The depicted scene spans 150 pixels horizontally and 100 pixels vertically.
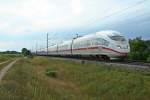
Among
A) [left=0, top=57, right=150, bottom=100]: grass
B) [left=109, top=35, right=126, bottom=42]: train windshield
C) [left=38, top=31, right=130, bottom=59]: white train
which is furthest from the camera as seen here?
[left=109, top=35, right=126, bottom=42]: train windshield

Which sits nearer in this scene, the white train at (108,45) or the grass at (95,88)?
the grass at (95,88)

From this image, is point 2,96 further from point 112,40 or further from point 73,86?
point 112,40

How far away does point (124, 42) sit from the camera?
107ft

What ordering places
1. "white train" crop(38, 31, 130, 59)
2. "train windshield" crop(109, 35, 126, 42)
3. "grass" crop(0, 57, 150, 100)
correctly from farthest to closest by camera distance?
"train windshield" crop(109, 35, 126, 42)
"white train" crop(38, 31, 130, 59)
"grass" crop(0, 57, 150, 100)

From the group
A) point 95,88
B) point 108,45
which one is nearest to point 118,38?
point 108,45

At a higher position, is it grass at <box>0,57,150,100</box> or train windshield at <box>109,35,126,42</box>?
train windshield at <box>109,35,126,42</box>

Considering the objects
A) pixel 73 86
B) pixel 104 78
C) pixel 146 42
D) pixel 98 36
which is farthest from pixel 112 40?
pixel 146 42

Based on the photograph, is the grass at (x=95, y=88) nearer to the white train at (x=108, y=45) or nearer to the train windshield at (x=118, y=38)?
the white train at (x=108, y=45)

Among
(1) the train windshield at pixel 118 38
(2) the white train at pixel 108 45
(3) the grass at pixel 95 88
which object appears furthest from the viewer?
(1) the train windshield at pixel 118 38

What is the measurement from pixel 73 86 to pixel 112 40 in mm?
8061

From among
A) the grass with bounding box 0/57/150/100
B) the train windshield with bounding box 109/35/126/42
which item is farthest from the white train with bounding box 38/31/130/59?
the grass with bounding box 0/57/150/100

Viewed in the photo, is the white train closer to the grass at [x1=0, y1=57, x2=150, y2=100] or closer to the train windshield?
the train windshield

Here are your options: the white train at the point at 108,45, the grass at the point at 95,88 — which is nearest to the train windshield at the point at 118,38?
the white train at the point at 108,45

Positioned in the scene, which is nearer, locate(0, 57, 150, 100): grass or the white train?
locate(0, 57, 150, 100): grass
